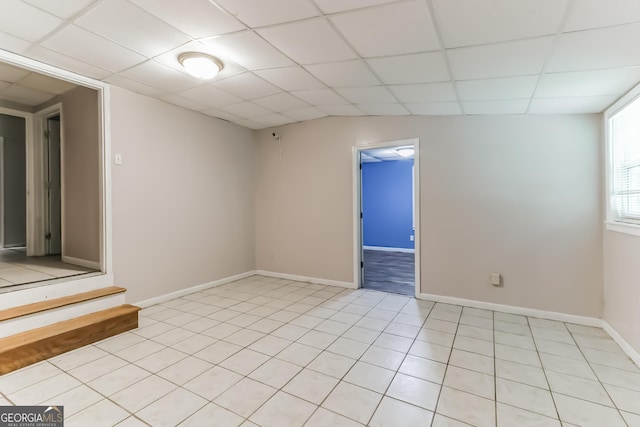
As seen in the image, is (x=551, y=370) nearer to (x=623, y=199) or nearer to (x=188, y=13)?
(x=623, y=199)

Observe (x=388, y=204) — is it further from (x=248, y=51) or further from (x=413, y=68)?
(x=248, y=51)

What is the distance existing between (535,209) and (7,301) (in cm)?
511

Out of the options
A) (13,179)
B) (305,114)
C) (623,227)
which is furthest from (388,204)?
(13,179)

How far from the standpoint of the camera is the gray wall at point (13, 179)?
5.39 metres

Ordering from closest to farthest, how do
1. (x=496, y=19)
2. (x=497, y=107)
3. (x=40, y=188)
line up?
(x=496, y=19)
(x=497, y=107)
(x=40, y=188)

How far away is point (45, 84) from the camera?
3658 mm

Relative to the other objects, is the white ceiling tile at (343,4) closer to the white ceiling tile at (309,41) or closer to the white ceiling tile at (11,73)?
the white ceiling tile at (309,41)

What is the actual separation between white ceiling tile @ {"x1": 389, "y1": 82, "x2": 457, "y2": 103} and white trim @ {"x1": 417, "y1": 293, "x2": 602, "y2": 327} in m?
2.36

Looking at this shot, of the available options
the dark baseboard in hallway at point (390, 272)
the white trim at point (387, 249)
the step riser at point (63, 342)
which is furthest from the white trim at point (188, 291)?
the white trim at point (387, 249)

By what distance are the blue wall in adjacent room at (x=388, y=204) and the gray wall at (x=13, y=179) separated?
23.1 feet

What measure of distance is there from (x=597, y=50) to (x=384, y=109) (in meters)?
2.12

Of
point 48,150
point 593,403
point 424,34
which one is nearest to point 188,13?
point 424,34

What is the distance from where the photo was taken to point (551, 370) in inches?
88.6

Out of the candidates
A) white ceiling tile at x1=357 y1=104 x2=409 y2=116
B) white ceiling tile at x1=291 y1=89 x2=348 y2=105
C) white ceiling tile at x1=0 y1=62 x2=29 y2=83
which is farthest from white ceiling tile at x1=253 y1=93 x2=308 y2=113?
white ceiling tile at x1=0 y1=62 x2=29 y2=83
